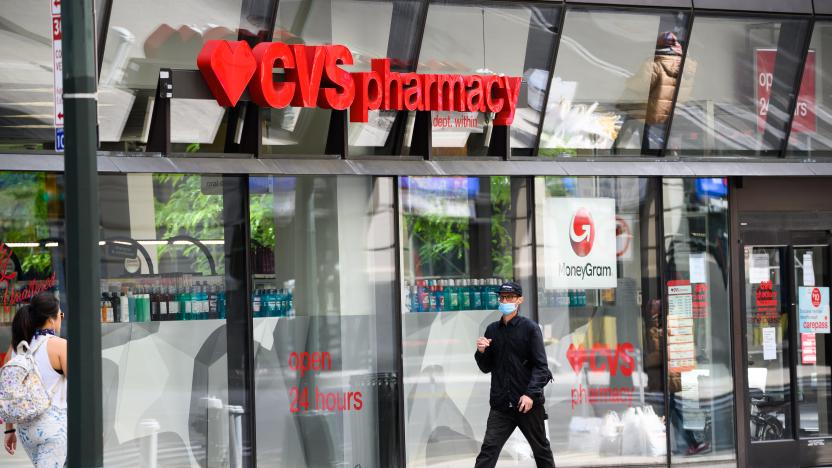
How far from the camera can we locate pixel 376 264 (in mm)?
12867

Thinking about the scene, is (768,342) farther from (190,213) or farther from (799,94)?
(190,213)

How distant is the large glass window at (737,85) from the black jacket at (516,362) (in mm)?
4499

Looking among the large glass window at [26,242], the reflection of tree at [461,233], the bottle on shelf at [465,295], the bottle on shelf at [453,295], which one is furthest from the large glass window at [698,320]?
the large glass window at [26,242]

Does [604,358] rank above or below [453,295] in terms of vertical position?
below

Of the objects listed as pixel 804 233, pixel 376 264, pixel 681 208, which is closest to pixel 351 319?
pixel 376 264

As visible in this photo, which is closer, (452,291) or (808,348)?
(452,291)

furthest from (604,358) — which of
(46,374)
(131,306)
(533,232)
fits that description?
(46,374)

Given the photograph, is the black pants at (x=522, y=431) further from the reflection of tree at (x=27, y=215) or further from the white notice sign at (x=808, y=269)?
the white notice sign at (x=808, y=269)

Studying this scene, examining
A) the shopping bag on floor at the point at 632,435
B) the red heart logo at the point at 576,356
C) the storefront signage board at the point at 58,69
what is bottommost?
the shopping bag on floor at the point at 632,435

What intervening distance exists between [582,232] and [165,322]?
4.74m

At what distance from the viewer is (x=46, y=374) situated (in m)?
8.80

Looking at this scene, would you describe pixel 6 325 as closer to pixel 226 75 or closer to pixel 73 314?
pixel 226 75

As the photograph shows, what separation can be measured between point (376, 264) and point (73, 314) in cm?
611

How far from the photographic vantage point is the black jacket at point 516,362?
10.4m
